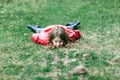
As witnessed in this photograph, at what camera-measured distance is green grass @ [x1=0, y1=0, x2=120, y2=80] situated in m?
5.89

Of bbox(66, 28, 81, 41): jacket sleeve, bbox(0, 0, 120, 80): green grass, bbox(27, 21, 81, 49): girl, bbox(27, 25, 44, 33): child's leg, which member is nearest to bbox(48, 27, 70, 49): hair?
bbox(27, 21, 81, 49): girl

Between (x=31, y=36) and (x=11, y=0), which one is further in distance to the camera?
(x=11, y=0)

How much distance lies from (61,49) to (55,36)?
0.96 feet

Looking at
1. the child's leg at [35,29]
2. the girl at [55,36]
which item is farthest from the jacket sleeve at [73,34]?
the child's leg at [35,29]

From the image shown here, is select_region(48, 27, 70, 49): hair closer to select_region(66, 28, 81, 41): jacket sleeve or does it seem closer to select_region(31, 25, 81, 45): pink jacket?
select_region(31, 25, 81, 45): pink jacket

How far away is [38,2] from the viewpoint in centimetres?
1106

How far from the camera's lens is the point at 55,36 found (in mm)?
7035

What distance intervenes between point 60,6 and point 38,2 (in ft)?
2.38

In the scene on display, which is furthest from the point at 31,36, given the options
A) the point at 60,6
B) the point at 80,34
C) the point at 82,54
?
the point at 60,6

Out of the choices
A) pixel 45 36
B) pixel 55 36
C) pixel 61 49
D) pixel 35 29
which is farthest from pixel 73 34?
pixel 35 29

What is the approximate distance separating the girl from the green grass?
0.15 metres

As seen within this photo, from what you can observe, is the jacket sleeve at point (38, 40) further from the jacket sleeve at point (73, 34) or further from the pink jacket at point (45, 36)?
the jacket sleeve at point (73, 34)

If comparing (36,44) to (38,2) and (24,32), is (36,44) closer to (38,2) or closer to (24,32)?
(24,32)

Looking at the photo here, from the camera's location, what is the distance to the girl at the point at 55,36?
7.02 m
